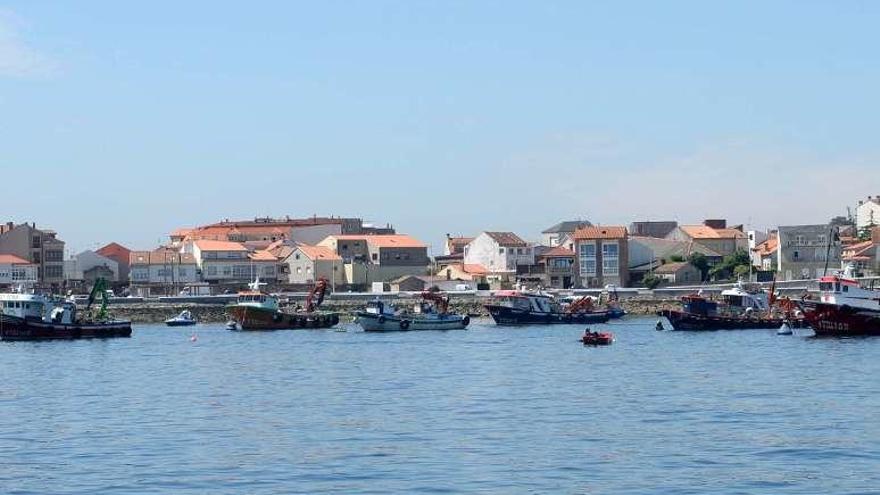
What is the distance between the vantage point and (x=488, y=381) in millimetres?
59688

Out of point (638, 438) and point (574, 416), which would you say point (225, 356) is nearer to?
point (574, 416)

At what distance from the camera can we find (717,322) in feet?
347

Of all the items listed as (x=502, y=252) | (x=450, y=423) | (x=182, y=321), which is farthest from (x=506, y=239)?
(x=450, y=423)

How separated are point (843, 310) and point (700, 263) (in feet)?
244

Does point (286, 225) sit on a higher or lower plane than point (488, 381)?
higher

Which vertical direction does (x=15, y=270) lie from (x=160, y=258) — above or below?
below

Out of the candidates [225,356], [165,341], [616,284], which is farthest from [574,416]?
[616,284]

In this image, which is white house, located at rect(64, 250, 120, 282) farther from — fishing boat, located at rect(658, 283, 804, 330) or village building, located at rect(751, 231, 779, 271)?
fishing boat, located at rect(658, 283, 804, 330)

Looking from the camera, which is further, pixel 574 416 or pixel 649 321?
pixel 649 321

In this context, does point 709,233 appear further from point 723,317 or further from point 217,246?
point 723,317

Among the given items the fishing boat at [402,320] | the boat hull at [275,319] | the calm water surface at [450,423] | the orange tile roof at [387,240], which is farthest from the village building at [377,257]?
the calm water surface at [450,423]

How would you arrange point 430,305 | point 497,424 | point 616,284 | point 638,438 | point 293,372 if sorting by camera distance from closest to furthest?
point 638,438
point 497,424
point 293,372
point 430,305
point 616,284

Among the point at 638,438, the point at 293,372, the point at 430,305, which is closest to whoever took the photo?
the point at 638,438

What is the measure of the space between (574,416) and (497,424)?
278cm
